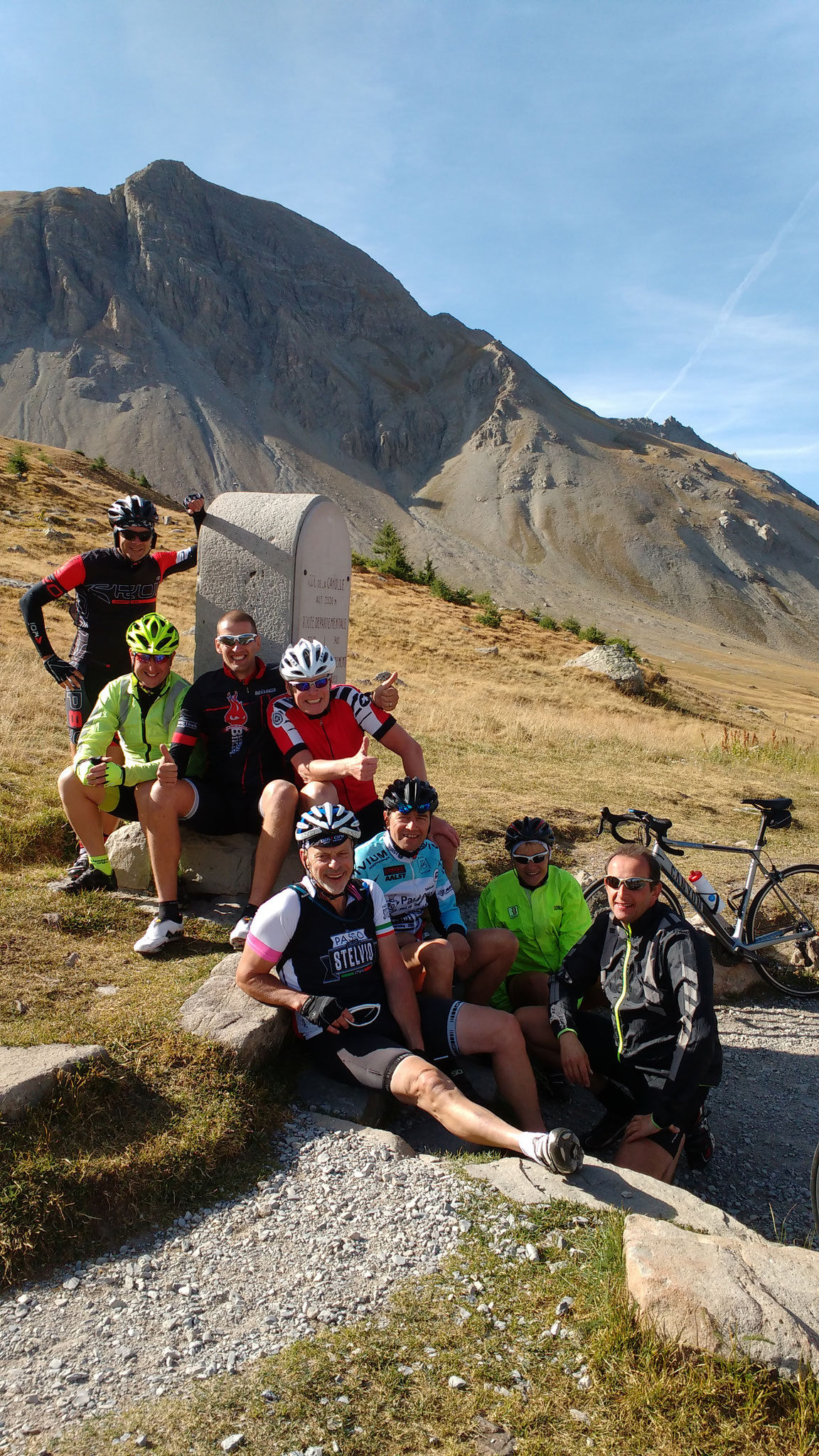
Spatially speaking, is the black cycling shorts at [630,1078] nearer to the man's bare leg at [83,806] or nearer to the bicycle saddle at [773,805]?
the bicycle saddle at [773,805]

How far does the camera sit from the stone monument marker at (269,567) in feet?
21.7

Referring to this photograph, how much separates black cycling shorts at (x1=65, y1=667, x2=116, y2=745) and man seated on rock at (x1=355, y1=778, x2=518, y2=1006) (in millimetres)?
2476

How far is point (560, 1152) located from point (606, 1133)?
1.34 m

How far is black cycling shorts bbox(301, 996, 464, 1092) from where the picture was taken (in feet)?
12.9

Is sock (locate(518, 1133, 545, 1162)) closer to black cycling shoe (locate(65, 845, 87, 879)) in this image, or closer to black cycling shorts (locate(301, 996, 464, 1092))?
black cycling shorts (locate(301, 996, 464, 1092))

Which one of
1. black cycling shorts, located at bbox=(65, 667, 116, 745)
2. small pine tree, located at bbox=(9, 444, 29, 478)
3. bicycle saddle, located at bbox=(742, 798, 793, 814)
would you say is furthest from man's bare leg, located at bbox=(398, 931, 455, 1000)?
small pine tree, located at bbox=(9, 444, 29, 478)

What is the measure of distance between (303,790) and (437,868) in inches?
34.6

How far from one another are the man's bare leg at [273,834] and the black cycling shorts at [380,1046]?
1.03 meters

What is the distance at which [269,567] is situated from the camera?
262 inches

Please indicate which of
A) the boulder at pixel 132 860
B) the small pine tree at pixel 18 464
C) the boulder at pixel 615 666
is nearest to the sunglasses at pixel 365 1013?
the boulder at pixel 132 860

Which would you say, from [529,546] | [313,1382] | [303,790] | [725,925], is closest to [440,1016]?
[303,790]

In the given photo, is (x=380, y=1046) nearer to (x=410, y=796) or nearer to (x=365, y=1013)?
(x=365, y=1013)

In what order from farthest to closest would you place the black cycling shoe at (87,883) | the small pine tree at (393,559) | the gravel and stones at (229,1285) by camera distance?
the small pine tree at (393,559) → the black cycling shoe at (87,883) → the gravel and stones at (229,1285)

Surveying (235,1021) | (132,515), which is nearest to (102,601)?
(132,515)
